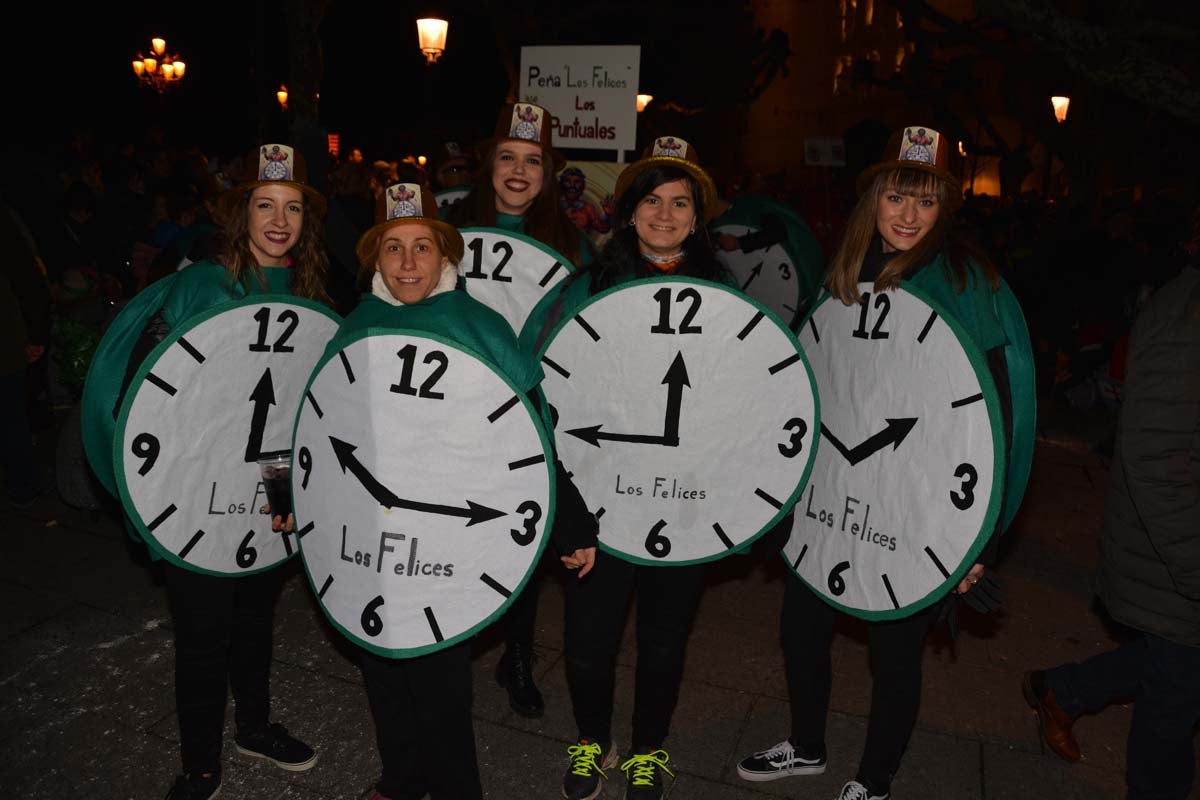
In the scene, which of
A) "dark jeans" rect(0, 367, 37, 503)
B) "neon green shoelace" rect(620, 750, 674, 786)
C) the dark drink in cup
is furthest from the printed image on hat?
"dark jeans" rect(0, 367, 37, 503)

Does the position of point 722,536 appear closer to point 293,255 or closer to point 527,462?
point 527,462

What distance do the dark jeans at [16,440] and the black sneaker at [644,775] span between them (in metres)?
4.47

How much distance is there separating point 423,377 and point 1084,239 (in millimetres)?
9085

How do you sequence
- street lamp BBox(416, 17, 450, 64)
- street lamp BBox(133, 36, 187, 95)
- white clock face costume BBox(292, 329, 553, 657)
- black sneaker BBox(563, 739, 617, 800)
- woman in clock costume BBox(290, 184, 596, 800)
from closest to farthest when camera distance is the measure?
white clock face costume BBox(292, 329, 553, 657)
woman in clock costume BBox(290, 184, 596, 800)
black sneaker BBox(563, 739, 617, 800)
street lamp BBox(416, 17, 450, 64)
street lamp BBox(133, 36, 187, 95)

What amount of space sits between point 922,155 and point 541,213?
1546mm

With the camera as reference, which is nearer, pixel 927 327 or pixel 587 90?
pixel 927 327

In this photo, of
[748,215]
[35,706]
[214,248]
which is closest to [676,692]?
[214,248]

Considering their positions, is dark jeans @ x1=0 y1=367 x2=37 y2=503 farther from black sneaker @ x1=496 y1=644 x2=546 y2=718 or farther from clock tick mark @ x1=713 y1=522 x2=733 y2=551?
clock tick mark @ x1=713 y1=522 x2=733 y2=551

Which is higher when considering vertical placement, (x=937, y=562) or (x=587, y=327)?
(x=587, y=327)

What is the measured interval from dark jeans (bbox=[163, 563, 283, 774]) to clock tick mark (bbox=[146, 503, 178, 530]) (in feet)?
0.66

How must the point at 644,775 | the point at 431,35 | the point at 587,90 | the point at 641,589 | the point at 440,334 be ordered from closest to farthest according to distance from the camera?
1. the point at 440,334
2. the point at 641,589
3. the point at 644,775
4. the point at 587,90
5. the point at 431,35

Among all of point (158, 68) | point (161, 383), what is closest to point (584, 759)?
point (161, 383)

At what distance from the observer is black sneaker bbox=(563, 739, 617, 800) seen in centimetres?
315

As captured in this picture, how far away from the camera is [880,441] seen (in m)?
2.68
